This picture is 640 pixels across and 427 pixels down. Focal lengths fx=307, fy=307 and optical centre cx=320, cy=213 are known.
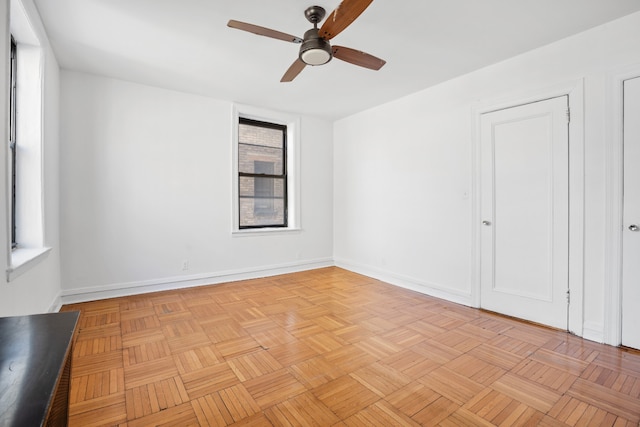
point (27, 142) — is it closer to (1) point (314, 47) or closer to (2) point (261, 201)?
(1) point (314, 47)

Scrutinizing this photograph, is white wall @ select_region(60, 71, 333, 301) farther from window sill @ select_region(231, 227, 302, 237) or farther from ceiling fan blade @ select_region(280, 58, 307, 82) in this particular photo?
ceiling fan blade @ select_region(280, 58, 307, 82)

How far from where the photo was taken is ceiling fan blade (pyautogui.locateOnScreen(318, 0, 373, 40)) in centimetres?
170

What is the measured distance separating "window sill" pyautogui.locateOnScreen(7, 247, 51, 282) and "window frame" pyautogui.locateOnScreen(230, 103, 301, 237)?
2102mm

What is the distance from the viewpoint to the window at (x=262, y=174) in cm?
454

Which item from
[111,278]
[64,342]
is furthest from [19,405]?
[111,278]

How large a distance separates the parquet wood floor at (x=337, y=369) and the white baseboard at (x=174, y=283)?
217 millimetres

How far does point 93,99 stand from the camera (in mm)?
3344

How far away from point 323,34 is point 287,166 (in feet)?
9.47

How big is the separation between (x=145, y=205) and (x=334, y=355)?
283cm

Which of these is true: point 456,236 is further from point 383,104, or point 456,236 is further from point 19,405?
point 19,405

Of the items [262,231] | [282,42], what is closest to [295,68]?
[282,42]

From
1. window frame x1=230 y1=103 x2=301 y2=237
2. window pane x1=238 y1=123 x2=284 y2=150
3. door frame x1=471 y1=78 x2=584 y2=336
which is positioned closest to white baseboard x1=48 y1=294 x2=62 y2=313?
window frame x1=230 y1=103 x2=301 y2=237

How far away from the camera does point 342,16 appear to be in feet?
6.06

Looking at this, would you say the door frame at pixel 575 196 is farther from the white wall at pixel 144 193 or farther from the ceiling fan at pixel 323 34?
the white wall at pixel 144 193
